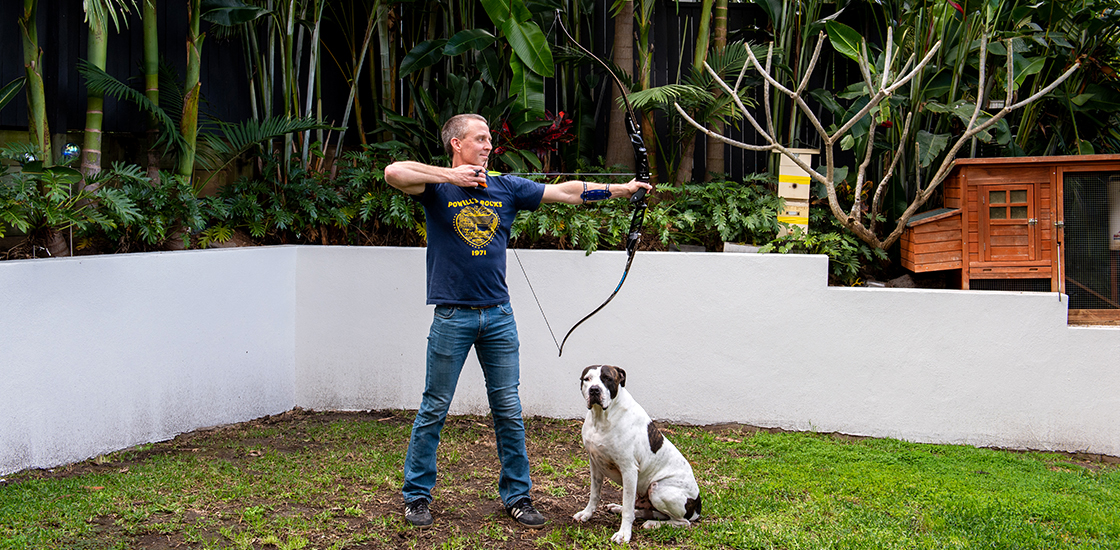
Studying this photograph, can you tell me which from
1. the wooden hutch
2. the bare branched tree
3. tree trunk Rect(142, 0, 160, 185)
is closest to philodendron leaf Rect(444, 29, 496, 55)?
the bare branched tree

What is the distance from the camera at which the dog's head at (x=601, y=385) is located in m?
3.28

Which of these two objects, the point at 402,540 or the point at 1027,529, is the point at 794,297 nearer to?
the point at 1027,529

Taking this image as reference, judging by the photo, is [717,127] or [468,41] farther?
[717,127]

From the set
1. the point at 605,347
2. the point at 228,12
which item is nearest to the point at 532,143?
the point at 605,347

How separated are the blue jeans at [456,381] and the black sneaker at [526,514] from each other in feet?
0.09

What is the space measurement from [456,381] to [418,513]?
23.9 inches

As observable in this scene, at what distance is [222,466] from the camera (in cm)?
441

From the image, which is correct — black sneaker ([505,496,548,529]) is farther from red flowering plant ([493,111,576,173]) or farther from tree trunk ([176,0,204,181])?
tree trunk ([176,0,204,181])

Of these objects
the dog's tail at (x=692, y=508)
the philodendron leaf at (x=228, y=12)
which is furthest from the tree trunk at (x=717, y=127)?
the dog's tail at (x=692, y=508)

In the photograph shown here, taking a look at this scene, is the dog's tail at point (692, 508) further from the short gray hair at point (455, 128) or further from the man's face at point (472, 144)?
the short gray hair at point (455, 128)

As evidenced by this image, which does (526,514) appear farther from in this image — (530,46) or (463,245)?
(530,46)

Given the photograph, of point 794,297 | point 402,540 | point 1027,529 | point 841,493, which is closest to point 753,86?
point 794,297

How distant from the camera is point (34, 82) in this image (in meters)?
4.62

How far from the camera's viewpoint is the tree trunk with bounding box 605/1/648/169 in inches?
267
